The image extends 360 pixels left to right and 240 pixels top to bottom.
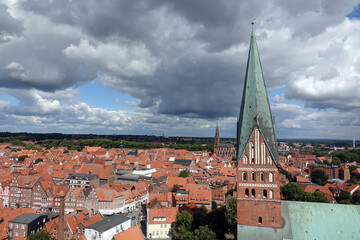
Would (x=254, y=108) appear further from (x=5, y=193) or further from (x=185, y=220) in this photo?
(x=5, y=193)

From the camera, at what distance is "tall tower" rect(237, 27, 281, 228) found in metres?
30.5

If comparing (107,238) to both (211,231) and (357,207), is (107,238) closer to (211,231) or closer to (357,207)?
(211,231)

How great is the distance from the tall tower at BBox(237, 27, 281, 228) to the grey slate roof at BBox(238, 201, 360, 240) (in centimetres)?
101

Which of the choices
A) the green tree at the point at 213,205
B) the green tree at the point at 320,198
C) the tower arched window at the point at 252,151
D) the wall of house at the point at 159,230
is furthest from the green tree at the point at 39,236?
the green tree at the point at 320,198

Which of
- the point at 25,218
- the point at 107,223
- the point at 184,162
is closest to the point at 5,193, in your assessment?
the point at 25,218

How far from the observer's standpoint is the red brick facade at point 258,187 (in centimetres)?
3053

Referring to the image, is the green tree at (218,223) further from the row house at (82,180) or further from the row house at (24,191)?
the row house at (24,191)

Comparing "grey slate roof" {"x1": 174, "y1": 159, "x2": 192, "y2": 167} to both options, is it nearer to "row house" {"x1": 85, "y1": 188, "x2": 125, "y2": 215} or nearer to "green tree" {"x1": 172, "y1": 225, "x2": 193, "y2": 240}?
"row house" {"x1": 85, "y1": 188, "x2": 125, "y2": 215}

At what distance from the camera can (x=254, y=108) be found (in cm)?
3142

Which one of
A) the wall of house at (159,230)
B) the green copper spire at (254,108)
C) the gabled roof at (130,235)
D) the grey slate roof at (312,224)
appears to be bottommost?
the wall of house at (159,230)

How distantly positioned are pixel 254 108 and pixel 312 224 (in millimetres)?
15834

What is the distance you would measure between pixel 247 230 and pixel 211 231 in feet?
48.3

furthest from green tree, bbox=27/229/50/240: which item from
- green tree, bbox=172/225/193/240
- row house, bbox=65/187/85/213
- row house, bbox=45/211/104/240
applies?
row house, bbox=65/187/85/213

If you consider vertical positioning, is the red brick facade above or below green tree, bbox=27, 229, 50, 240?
above
